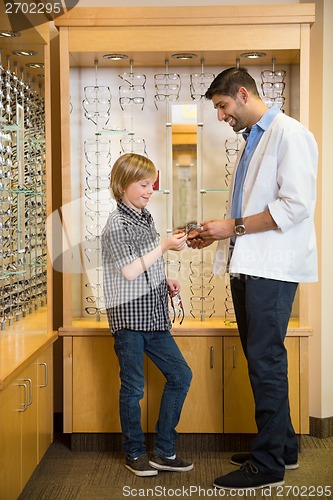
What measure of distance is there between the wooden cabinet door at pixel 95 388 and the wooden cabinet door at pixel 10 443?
85cm

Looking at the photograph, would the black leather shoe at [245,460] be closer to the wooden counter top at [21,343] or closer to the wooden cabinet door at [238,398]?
the wooden cabinet door at [238,398]

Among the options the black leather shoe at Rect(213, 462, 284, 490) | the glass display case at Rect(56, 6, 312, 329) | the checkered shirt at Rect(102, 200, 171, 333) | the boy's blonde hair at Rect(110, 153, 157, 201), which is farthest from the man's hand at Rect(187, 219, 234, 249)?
the black leather shoe at Rect(213, 462, 284, 490)

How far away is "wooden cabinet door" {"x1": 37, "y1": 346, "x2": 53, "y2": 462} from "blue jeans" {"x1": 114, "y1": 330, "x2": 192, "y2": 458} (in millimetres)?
356

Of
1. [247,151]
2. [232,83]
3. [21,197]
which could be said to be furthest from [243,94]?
[21,197]

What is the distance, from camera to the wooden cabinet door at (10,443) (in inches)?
105

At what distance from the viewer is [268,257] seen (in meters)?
3.18

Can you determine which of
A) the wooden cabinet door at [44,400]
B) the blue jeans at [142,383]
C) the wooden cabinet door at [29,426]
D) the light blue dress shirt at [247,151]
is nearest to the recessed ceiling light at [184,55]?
the light blue dress shirt at [247,151]

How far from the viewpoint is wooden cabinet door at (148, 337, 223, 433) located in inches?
148

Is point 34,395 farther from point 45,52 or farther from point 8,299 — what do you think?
point 45,52

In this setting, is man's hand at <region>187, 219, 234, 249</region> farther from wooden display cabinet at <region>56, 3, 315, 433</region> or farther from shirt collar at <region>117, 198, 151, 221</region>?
wooden display cabinet at <region>56, 3, 315, 433</region>

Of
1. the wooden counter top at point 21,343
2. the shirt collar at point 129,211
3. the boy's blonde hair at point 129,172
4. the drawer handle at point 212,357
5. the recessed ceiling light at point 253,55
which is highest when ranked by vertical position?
the recessed ceiling light at point 253,55

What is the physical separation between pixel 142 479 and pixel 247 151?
1.59m

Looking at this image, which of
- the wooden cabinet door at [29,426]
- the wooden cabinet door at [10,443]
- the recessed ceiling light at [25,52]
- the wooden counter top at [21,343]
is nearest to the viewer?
the wooden cabinet door at [10,443]

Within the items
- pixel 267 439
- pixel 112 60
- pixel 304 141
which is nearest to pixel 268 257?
pixel 304 141
